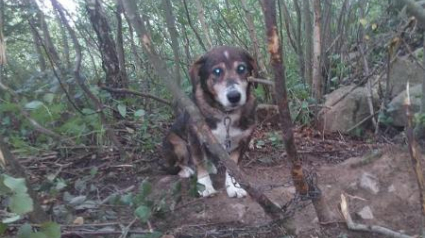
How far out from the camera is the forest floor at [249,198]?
303 cm

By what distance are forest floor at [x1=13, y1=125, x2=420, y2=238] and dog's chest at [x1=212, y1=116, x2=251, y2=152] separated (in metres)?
0.36

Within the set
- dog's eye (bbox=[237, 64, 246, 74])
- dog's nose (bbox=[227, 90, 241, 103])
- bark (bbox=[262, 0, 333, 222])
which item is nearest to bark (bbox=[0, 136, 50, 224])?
bark (bbox=[262, 0, 333, 222])

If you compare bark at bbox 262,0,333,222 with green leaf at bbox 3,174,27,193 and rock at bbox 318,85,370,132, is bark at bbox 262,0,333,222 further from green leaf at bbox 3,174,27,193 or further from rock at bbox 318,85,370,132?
rock at bbox 318,85,370,132

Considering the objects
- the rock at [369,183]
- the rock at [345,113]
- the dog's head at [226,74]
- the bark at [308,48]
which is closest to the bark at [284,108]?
the rock at [369,183]

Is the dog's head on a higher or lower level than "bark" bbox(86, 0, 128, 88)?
lower

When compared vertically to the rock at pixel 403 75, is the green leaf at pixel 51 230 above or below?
below

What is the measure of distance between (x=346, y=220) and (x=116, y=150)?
2.50 meters

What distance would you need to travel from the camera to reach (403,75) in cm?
543

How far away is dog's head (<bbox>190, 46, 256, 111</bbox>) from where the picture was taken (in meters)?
3.81

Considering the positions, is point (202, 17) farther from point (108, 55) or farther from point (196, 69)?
point (196, 69)

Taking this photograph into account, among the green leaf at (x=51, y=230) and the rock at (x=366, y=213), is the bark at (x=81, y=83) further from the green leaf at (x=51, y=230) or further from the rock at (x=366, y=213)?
the rock at (x=366, y=213)

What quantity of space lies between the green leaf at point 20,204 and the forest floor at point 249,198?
2.67 ft

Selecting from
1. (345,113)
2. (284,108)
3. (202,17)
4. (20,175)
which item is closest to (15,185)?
(20,175)

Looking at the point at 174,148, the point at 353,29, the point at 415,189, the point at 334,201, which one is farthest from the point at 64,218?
the point at 353,29
